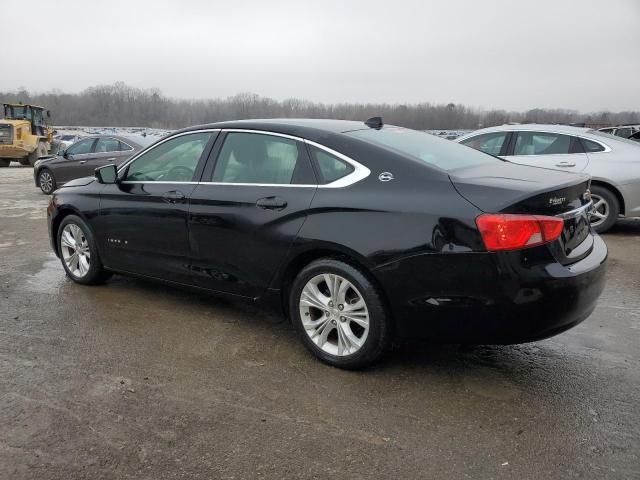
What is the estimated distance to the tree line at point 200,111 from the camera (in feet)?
112

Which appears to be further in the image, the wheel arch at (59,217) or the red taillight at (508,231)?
the wheel arch at (59,217)

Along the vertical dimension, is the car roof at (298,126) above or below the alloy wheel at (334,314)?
above

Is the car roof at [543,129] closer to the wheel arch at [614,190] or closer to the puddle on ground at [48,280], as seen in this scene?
the wheel arch at [614,190]

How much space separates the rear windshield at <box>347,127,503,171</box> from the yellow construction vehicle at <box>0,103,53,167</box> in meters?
25.6

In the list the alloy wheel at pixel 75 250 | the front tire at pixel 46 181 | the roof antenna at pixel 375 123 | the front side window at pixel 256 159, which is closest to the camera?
the front side window at pixel 256 159

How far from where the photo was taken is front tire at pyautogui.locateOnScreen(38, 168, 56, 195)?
13.3 metres

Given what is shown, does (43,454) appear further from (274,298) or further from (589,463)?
(589,463)

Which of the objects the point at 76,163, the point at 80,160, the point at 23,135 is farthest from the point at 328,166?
the point at 23,135

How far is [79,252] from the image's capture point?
5.17m

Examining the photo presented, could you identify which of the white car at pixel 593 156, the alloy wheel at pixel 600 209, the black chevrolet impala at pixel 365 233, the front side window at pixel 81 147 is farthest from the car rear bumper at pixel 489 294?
the front side window at pixel 81 147

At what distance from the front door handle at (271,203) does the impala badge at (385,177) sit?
0.67m

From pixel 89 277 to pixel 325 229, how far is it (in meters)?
2.85

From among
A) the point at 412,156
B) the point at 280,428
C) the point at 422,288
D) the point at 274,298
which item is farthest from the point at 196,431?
the point at 412,156

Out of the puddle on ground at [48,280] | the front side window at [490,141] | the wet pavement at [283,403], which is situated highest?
the front side window at [490,141]
